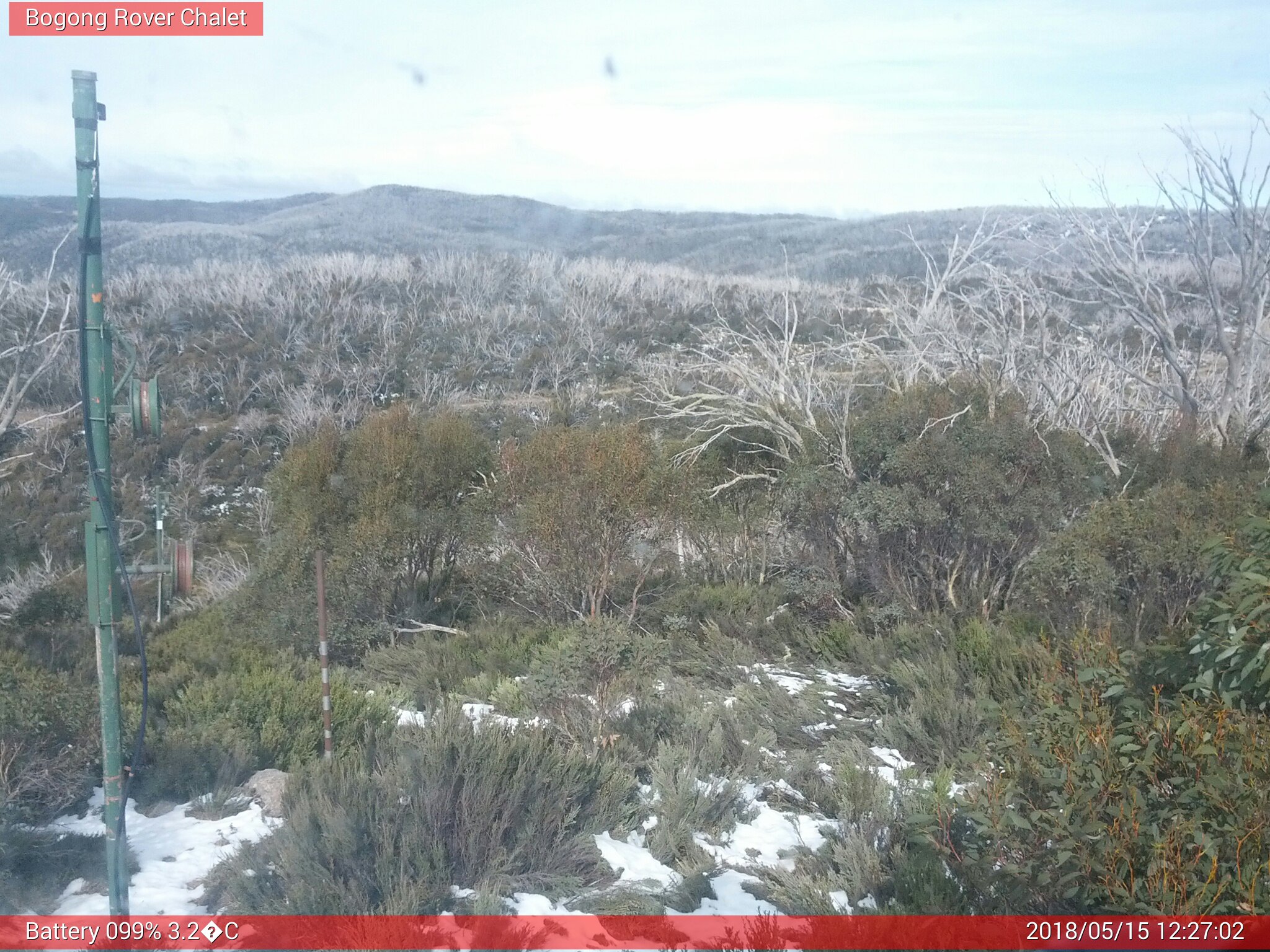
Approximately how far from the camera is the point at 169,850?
4348mm

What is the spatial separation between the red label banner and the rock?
3.40 feet

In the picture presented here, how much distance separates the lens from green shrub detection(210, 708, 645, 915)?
3.64 m

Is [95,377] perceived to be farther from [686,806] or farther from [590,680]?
[590,680]

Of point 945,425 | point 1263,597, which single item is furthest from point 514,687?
point 945,425

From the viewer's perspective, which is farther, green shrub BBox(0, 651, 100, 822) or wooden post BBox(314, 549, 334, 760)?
wooden post BBox(314, 549, 334, 760)

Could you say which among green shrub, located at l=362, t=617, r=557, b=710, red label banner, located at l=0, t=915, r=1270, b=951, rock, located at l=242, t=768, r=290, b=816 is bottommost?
green shrub, located at l=362, t=617, r=557, b=710

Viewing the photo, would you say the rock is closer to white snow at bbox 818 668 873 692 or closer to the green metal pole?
the green metal pole

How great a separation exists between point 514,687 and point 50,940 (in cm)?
345

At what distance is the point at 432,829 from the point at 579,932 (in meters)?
0.73

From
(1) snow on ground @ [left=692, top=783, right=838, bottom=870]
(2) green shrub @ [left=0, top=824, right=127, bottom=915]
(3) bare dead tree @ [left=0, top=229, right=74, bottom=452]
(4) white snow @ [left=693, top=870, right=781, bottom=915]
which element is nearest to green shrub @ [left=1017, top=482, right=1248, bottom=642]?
(1) snow on ground @ [left=692, top=783, right=838, bottom=870]

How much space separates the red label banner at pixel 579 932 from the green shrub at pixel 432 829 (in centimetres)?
11

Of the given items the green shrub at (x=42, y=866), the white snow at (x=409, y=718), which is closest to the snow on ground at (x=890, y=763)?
the white snow at (x=409, y=718)

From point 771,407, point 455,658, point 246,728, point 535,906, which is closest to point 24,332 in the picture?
point 455,658

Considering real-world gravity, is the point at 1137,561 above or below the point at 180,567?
below
